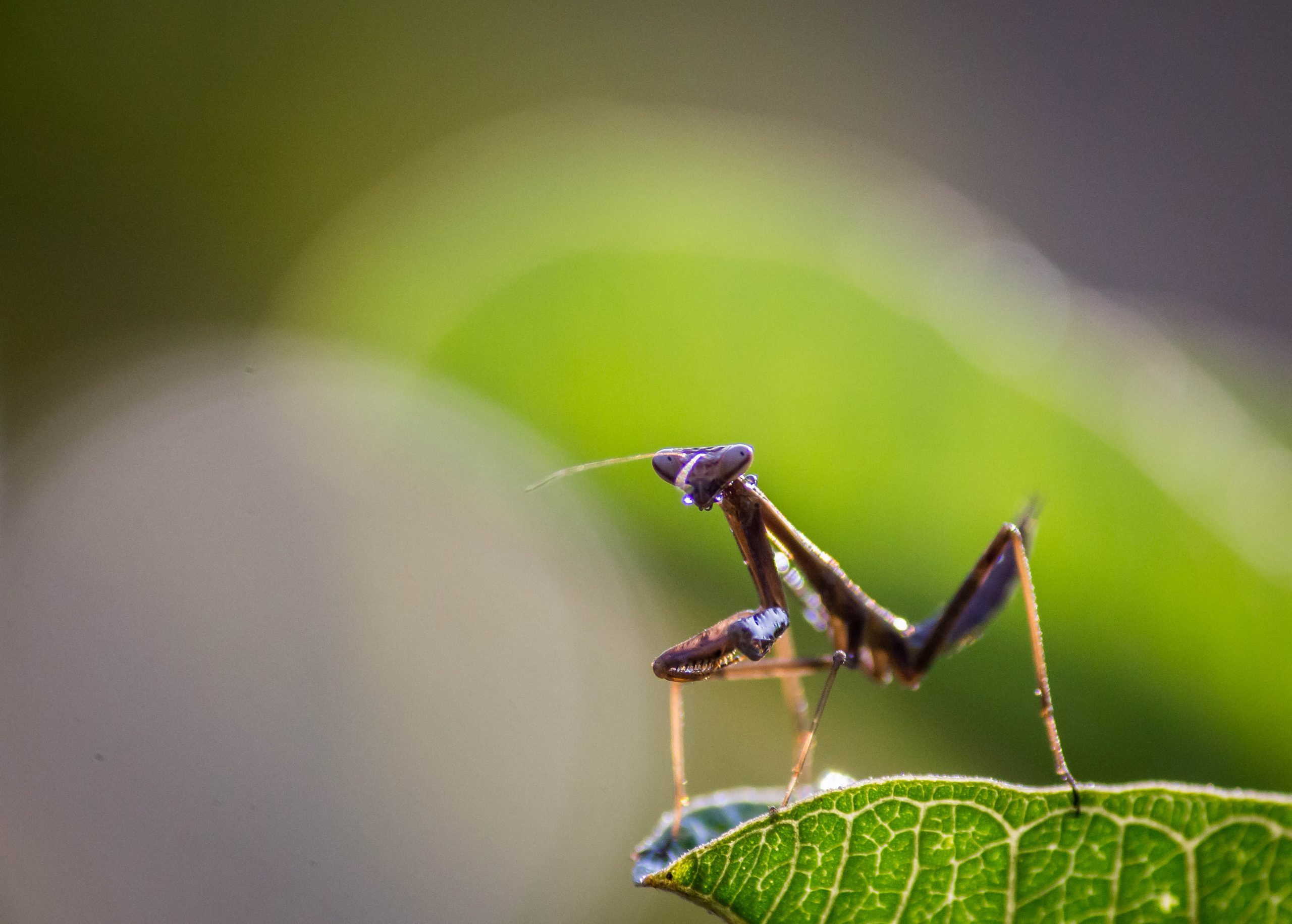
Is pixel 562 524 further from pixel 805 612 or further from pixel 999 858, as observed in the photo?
pixel 999 858

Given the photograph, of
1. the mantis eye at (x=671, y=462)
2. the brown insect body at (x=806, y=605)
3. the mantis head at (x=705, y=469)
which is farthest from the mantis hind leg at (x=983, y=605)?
the mantis eye at (x=671, y=462)

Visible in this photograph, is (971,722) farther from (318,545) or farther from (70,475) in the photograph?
(70,475)

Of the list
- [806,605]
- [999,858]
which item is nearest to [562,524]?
[806,605]

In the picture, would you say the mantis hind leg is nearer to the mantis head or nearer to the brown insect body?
→ the brown insect body

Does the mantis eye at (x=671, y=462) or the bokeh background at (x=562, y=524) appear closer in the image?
the mantis eye at (x=671, y=462)

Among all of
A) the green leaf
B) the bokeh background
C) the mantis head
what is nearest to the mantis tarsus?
the mantis head

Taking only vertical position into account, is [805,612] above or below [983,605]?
above

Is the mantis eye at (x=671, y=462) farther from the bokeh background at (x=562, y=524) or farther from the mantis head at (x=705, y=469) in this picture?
the bokeh background at (x=562, y=524)
